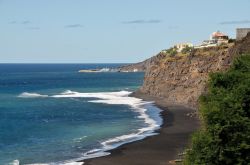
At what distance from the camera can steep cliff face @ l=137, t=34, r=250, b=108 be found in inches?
4514

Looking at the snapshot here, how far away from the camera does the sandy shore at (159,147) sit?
59.2 m

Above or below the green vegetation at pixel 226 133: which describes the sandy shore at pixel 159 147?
below

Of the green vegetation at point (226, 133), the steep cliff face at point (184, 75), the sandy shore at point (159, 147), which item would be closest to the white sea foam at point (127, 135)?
the sandy shore at point (159, 147)

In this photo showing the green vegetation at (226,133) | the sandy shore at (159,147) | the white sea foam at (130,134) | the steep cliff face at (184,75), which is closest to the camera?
the green vegetation at (226,133)

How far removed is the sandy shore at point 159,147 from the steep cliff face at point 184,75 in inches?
868

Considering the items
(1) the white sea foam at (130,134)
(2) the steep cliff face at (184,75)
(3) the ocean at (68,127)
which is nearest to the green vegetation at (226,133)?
(3) the ocean at (68,127)

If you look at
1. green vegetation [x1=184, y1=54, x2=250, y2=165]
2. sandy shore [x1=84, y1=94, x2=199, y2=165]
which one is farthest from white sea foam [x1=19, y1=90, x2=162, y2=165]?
green vegetation [x1=184, y1=54, x2=250, y2=165]

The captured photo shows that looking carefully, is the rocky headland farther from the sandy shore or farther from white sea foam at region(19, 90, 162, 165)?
the sandy shore

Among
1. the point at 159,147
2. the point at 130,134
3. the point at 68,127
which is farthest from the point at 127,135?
the point at 68,127

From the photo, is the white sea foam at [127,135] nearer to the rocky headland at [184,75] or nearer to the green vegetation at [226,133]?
the rocky headland at [184,75]

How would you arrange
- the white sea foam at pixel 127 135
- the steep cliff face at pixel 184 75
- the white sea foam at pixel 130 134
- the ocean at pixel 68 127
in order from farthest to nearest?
the steep cliff face at pixel 184 75 → the white sea foam at pixel 127 135 → the white sea foam at pixel 130 134 → the ocean at pixel 68 127

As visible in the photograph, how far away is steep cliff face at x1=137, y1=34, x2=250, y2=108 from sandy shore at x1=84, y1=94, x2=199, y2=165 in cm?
2204

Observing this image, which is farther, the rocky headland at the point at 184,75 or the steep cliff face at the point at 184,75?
the steep cliff face at the point at 184,75

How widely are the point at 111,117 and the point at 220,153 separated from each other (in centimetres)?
6165
